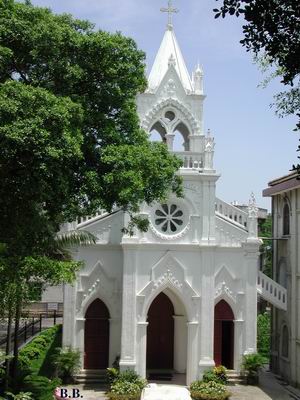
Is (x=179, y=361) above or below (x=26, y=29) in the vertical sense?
below

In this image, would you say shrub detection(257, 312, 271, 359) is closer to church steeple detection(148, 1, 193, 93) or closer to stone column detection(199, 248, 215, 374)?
stone column detection(199, 248, 215, 374)

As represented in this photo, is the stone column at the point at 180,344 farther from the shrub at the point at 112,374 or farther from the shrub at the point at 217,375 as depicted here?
the shrub at the point at 112,374

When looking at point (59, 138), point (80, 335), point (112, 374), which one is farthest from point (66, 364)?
point (59, 138)

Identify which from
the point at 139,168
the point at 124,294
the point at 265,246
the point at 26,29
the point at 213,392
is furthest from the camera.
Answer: the point at 265,246

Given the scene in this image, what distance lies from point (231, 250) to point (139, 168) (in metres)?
9.25

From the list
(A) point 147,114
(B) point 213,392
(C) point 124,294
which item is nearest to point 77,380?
(C) point 124,294

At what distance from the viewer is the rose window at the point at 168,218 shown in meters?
24.2

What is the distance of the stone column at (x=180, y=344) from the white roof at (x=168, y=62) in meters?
9.18

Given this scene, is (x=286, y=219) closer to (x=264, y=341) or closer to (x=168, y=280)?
(x=264, y=341)

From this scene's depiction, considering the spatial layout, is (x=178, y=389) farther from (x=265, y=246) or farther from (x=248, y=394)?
(x=265, y=246)

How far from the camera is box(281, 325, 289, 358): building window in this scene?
85.1 feet

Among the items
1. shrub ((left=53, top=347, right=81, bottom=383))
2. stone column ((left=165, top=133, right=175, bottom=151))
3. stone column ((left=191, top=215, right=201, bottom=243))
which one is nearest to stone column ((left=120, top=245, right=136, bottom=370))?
shrub ((left=53, top=347, right=81, bottom=383))

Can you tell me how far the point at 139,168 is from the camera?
1630 cm

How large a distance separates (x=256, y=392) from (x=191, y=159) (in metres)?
8.70
